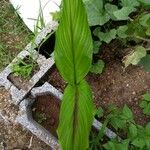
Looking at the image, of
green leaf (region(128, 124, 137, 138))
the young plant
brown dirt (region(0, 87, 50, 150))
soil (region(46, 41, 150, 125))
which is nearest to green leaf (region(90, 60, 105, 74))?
soil (region(46, 41, 150, 125))

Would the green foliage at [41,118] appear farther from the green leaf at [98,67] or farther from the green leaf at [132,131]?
the green leaf at [132,131]

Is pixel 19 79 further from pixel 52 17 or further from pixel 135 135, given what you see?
pixel 135 135

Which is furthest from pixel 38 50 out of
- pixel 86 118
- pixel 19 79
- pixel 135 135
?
A: pixel 86 118

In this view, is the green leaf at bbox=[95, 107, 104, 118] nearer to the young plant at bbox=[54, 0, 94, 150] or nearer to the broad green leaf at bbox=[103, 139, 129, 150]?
the broad green leaf at bbox=[103, 139, 129, 150]

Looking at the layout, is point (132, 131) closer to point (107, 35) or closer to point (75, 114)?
point (107, 35)

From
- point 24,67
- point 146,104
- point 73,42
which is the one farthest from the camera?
point 24,67

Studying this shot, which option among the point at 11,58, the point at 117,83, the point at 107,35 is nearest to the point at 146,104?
the point at 117,83
